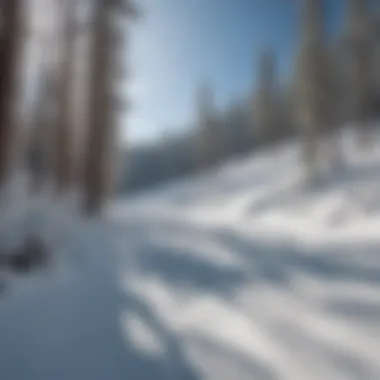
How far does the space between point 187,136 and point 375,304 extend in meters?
65.6

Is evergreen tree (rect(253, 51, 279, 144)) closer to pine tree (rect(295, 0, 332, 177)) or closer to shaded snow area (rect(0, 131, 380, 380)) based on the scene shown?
pine tree (rect(295, 0, 332, 177))

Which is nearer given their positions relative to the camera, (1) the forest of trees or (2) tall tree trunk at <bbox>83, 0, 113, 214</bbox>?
(1) the forest of trees

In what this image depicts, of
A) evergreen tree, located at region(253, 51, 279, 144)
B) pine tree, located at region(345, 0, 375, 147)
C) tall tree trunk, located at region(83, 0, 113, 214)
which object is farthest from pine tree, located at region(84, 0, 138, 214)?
evergreen tree, located at region(253, 51, 279, 144)

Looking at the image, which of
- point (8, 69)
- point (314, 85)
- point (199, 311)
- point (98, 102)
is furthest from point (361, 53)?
point (199, 311)

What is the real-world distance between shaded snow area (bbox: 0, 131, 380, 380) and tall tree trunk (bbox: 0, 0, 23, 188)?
2.79ft

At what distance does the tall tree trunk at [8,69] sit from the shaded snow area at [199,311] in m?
0.85

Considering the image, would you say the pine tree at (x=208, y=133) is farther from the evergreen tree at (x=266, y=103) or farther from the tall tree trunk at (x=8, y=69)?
the tall tree trunk at (x=8, y=69)

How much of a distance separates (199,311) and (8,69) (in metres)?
3.71

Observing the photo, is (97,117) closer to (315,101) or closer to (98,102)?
(98,102)

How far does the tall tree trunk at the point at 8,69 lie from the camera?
17.9 ft

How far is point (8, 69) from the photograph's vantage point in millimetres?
5496

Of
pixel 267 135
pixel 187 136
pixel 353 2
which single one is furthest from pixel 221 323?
pixel 187 136

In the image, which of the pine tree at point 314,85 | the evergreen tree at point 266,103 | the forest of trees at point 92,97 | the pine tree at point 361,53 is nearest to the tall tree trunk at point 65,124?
the forest of trees at point 92,97

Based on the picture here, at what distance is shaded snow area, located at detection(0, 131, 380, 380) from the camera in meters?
2.20
